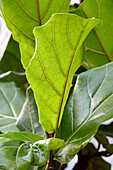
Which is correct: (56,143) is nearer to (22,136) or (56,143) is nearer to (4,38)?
(22,136)

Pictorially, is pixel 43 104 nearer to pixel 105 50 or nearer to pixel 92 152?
pixel 105 50

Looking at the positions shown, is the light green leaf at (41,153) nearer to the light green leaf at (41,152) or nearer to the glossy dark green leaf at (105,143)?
the light green leaf at (41,152)

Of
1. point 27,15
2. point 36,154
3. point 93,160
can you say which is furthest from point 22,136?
point 93,160

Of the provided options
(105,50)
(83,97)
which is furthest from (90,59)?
(83,97)

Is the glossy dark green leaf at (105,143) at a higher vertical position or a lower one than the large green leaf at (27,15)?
lower

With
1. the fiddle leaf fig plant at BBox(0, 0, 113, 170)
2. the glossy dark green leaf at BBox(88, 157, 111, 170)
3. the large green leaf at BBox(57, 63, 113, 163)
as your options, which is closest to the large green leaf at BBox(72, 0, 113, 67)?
the fiddle leaf fig plant at BBox(0, 0, 113, 170)

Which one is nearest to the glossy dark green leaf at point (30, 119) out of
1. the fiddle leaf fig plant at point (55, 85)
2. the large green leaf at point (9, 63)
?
the fiddle leaf fig plant at point (55, 85)
